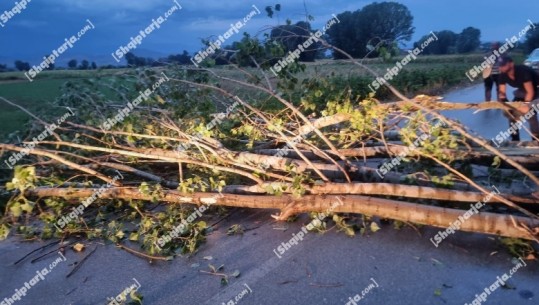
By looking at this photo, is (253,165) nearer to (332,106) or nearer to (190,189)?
(190,189)

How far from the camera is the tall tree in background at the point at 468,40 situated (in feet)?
176

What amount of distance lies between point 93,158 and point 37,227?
1.07m

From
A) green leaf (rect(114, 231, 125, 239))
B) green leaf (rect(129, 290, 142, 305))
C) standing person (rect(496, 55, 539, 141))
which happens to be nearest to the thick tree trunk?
green leaf (rect(114, 231, 125, 239))

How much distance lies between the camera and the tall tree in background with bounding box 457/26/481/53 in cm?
5350

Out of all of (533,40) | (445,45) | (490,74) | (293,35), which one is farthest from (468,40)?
(293,35)

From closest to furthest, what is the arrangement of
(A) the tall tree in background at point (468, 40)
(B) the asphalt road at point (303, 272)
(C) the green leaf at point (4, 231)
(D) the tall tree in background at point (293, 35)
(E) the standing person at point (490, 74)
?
(B) the asphalt road at point (303, 272)
(C) the green leaf at point (4, 231)
(D) the tall tree in background at point (293, 35)
(E) the standing person at point (490, 74)
(A) the tall tree in background at point (468, 40)

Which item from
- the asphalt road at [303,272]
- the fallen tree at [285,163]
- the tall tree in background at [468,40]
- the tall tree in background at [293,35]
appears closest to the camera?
the asphalt road at [303,272]

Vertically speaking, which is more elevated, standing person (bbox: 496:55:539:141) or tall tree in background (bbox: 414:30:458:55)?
standing person (bbox: 496:55:539:141)

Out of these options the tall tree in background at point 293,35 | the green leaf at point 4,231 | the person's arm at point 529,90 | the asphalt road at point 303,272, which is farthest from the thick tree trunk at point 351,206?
the person's arm at point 529,90

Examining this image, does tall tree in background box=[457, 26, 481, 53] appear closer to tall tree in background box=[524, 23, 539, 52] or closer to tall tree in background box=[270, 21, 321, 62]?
tall tree in background box=[524, 23, 539, 52]

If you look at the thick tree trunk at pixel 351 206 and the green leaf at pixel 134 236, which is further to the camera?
the green leaf at pixel 134 236

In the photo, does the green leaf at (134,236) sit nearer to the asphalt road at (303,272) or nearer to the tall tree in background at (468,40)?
the asphalt road at (303,272)

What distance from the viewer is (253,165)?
455cm

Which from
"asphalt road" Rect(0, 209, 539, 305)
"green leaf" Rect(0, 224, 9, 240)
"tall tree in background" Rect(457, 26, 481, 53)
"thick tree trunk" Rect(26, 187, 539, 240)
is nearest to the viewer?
"asphalt road" Rect(0, 209, 539, 305)
